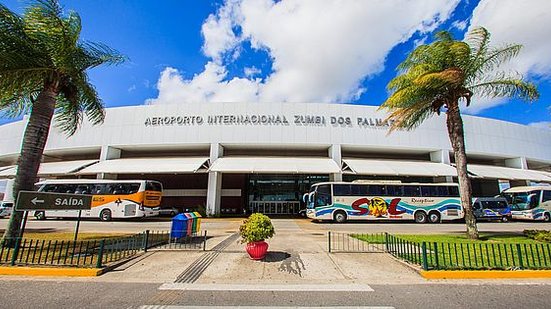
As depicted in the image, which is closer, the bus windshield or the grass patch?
the grass patch

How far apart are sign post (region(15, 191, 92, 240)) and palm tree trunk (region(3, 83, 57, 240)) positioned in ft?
2.13

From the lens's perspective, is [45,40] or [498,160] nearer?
[45,40]

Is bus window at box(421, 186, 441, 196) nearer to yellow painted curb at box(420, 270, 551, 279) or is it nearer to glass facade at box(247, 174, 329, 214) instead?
glass facade at box(247, 174, 329, 214)

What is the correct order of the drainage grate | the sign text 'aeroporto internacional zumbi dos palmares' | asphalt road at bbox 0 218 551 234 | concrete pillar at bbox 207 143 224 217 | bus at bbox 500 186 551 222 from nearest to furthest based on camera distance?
the drainage grate → asphalt road at bbox 0 218 551 234 → bus at bbox 500 186 551 222 → concrete pillar at bbox 207 143 224 217 → the sign text 'aeroporto internacional zumbi dos palmares'

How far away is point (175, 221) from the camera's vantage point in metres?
9.77

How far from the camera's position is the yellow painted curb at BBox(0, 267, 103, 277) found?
5953 mm

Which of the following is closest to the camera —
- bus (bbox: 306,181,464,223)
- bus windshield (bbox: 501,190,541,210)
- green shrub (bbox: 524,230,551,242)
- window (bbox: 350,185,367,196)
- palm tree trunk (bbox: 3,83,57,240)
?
palm tree trunk (bbox: 3,83,57,240)

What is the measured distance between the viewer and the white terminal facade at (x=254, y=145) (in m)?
24.5

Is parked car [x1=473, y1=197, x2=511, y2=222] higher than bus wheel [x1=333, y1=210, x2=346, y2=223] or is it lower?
higher

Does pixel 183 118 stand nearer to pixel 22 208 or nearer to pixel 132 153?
pixel 132 153

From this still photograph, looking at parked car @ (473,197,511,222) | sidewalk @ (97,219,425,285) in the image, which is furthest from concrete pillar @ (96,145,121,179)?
parked car @ (473,197,511,222)

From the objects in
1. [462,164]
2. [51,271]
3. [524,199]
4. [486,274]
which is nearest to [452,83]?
[462,164]

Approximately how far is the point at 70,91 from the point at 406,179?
33459 mm

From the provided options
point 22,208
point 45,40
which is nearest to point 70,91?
point 45,40
